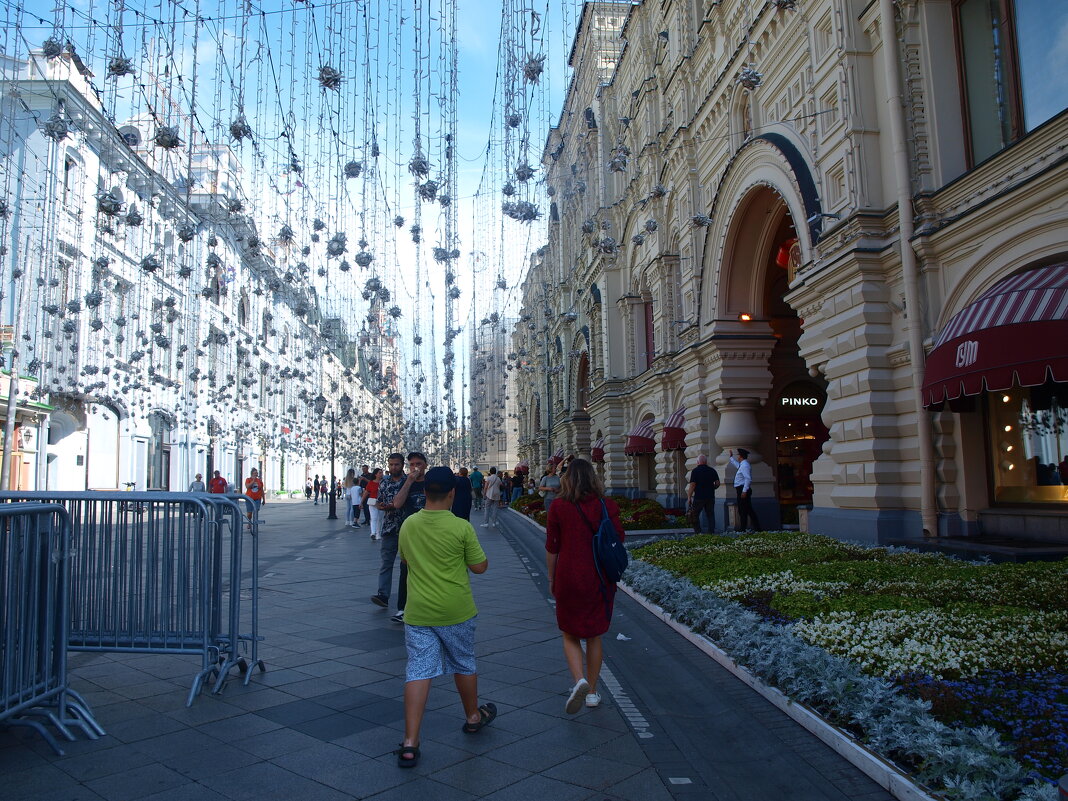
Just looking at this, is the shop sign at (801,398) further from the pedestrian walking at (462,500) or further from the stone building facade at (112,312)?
the pedestrian walking at (462,500)

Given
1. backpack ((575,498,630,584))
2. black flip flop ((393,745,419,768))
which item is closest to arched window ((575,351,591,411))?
backpack ((575,498,630,584))

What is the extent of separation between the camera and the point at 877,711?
4.95 meters

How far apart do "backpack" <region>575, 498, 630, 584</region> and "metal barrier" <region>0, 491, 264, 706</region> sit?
2.80 m

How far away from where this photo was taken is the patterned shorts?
4777 mm

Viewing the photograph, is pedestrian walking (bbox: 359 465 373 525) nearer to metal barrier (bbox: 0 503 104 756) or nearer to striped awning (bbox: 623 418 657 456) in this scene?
striped awning (bbox: 623 418 657 456)

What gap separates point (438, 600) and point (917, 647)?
12.4 ft

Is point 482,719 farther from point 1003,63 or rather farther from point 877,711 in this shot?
point 1003,63

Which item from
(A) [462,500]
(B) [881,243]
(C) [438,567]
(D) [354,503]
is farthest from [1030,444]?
(D) [354,503]

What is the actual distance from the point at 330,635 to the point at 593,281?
102 ft

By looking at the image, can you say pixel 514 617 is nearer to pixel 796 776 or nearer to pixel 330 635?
pixel 330 635

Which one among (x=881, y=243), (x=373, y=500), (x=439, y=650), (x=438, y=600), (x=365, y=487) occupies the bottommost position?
(x=439, y=650)

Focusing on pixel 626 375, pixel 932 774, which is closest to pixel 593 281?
pixel 626 375

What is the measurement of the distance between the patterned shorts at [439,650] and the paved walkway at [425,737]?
50cm

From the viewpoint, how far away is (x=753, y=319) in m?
20.8
